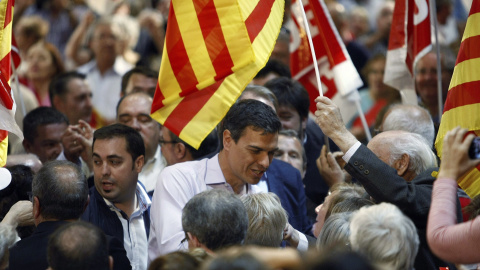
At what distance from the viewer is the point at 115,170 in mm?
6148

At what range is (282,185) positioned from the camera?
6234 mm

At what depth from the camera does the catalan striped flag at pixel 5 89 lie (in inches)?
A: 238

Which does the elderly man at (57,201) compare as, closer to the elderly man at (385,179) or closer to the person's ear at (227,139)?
the person's ear at (227,139)

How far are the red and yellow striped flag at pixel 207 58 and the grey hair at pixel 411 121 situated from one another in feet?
5.33

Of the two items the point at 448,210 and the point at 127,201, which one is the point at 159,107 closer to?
the point at 127,201

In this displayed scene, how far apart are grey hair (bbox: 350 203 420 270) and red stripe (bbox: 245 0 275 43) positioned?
2.10 meters

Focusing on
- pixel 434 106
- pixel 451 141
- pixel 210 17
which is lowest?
pixel 434 106

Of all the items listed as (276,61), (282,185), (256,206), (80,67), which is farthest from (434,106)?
(80,67)

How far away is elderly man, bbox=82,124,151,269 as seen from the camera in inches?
233

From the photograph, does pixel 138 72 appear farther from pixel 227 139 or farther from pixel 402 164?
pixel 402 164

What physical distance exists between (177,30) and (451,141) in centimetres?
241

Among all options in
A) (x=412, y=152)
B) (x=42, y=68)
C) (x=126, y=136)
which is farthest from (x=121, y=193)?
(x=42, y=68)

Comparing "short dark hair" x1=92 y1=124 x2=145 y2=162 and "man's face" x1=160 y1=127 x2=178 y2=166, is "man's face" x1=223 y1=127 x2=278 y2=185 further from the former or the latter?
"man's face" x1=160 y1=127 x2=178 y2=166

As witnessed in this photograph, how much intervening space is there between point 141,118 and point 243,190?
2111 millimetres
